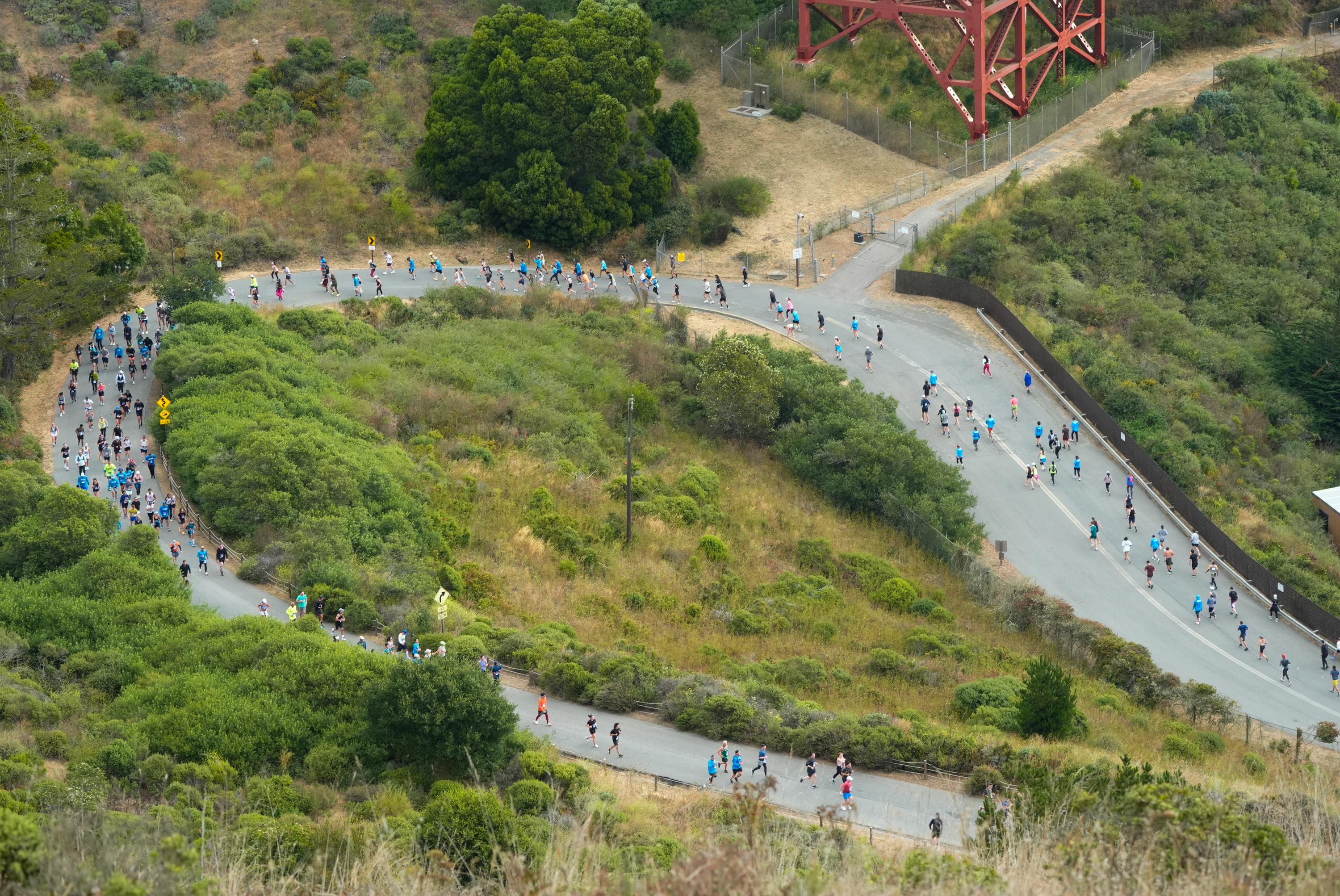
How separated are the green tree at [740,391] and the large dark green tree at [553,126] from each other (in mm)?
14388

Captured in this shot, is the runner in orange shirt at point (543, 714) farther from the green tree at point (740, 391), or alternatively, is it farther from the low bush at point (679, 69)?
the low bush at point (679, 69)

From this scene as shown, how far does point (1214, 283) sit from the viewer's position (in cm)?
7000

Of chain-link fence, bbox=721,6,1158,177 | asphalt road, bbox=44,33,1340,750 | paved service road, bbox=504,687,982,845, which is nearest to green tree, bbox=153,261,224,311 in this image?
asphalt road, bbox=44,33,1340,750

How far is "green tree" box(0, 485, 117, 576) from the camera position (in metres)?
43.1

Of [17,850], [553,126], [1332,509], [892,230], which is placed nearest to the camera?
[17,850]

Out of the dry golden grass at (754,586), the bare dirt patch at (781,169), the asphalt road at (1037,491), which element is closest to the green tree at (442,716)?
the dry golden grass at (754,586)

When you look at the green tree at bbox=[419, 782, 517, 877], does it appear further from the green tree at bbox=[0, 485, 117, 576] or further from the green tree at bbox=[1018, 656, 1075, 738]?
the green tree at bbox=[0, 485, 117, 576]

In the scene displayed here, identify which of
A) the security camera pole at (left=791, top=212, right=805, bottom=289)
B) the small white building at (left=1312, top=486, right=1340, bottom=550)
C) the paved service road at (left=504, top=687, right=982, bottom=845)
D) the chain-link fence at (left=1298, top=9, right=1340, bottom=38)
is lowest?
the paved service road at (left=504, top=687, right=982, bottom=845)

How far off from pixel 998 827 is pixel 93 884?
13.5 metres

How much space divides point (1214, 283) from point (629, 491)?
33.3m

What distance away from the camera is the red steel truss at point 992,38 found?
74.4 m

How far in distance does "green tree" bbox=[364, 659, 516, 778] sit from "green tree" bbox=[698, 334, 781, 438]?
2546 centimetres

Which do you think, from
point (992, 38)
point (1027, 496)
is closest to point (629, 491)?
point (1027, 496)

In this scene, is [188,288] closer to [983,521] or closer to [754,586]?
[754,586]
